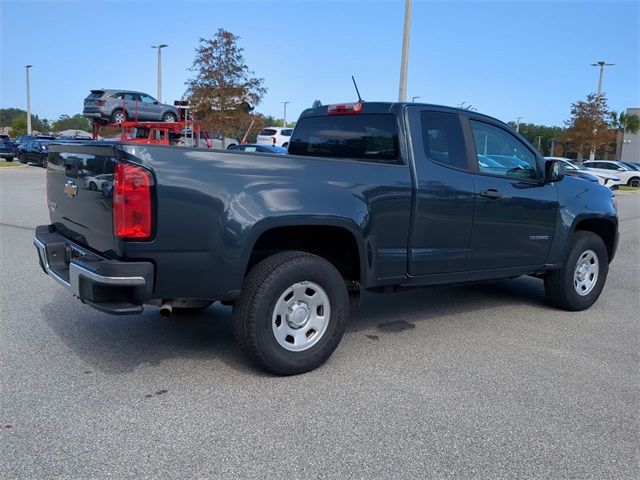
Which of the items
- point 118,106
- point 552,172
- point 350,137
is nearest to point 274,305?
point 350,137

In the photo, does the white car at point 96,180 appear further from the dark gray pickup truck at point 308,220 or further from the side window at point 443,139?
the side window at point 443,139

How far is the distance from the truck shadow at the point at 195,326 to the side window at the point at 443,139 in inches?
62.9

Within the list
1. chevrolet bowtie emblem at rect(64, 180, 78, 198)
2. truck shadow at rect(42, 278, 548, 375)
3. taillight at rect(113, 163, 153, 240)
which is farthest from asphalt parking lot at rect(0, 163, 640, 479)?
chevrolet bowtie emblem at rect(64, 180, 78, 198)

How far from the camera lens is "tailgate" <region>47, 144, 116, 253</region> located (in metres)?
3.67

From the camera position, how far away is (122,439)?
318cm

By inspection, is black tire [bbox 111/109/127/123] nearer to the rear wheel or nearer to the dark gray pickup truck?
the dark gray pickup truck

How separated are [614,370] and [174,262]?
3.38m

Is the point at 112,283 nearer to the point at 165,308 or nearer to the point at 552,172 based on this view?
the point at 165,308

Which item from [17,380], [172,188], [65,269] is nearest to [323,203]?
[172,188]

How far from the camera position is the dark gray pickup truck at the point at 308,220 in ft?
11.7

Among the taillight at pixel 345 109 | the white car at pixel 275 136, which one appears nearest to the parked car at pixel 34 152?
the white car at pixel 275 136

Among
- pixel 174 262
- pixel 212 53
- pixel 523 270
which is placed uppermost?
pixel 212 53

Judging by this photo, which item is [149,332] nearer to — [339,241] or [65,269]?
[65,269]

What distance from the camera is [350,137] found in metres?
5.18
